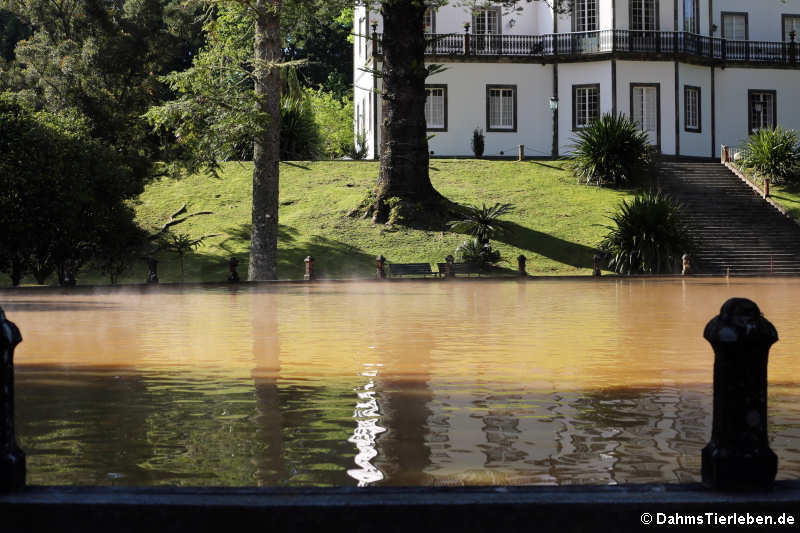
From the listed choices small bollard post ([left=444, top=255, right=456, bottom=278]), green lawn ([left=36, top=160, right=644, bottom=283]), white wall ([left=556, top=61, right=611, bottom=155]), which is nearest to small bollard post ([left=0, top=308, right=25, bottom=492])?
small bollard post ([left=444, top=255, right=456, bottom=278])

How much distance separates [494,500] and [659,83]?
47897 mm

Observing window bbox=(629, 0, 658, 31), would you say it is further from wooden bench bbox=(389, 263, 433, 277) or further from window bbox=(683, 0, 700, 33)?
wooden bench bbox=(389, 263, 433, 277)

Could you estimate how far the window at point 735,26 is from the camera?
178 feet

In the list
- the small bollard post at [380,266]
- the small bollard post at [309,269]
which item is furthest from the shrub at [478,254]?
the small bollard post at [309,269]

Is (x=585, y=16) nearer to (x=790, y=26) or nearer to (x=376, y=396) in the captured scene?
(x=790, y=26)

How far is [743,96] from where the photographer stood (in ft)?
175

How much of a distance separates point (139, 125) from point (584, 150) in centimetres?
1612

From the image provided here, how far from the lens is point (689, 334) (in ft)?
47.5

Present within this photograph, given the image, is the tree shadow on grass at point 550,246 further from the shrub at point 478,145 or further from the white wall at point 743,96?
the white wall at point 743,96

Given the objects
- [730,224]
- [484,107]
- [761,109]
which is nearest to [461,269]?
[730,224]

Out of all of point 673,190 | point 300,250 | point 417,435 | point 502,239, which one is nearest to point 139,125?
point 300,250

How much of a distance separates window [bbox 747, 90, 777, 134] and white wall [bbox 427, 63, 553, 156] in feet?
33.0

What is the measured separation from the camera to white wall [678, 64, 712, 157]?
5072cm

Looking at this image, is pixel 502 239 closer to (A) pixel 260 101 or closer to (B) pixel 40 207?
(A) pixel 260 101
